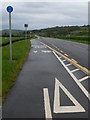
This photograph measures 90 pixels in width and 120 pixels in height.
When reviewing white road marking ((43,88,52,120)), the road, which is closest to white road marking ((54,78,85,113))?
the road

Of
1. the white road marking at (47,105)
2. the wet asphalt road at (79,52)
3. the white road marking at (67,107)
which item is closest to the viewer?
the white road marking at (47,105)

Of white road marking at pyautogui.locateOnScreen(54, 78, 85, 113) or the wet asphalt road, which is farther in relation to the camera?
the wet asphalt road

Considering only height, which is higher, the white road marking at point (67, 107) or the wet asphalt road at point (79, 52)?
the wet asphalt road at point (79, 52)

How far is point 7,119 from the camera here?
4.97 meters

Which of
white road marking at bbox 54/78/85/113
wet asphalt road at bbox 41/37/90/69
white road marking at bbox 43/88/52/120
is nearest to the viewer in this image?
white road marking at bbox 43/88/52/120

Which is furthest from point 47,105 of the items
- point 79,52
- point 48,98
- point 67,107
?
point 79,52

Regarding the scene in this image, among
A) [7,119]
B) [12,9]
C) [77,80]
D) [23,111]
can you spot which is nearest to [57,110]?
[23,111]

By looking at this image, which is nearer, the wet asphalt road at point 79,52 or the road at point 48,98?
the road at point 48,98

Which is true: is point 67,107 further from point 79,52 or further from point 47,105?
point 79,52

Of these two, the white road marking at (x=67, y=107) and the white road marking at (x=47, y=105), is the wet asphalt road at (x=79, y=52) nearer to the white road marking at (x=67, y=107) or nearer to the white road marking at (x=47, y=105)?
the white road marking at (x=47, y=105)

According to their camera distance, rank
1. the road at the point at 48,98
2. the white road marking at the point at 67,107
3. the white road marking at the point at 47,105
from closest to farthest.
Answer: the white road marking at the point at 47,105 → the road at the point at 48,98 → the white road marking at the point at 67,107

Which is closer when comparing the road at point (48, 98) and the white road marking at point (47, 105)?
the white road marking at point (47, 105)

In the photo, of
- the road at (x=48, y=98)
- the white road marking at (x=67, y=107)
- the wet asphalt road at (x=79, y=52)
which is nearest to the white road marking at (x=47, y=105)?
the road at (x=48, y=98)

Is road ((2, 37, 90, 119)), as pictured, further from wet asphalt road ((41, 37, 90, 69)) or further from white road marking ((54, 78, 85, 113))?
wet asphalt road ((41, 37, 90, 69))
